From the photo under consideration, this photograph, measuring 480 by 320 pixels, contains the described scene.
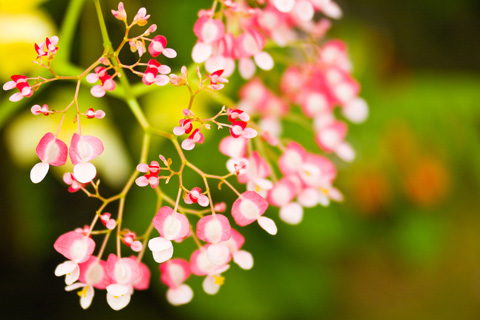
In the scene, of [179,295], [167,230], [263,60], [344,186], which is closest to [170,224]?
[167,230]

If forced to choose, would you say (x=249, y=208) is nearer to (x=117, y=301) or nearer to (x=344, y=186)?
(x=117, y=301)

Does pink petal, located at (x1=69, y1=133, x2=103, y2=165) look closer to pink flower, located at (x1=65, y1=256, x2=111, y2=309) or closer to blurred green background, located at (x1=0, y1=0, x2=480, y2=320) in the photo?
pink flower, located at (x1=65, y1=256, x2=111, y2=309)

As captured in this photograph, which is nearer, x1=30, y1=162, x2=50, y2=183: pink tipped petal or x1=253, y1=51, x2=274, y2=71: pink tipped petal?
x1=30, y1=162, x2=50, y2=183: pink tipped petal

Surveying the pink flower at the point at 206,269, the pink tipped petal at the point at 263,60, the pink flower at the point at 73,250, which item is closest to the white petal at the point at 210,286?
the pink flower at the point at 206,269

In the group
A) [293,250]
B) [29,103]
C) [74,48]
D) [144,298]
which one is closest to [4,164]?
[29,103]

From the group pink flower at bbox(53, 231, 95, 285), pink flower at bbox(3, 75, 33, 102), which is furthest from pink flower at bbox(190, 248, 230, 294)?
pink flower at bbox(3, 75, 33, 102)

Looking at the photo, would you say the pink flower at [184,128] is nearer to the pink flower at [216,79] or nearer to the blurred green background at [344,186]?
the pink flower at [216,79]
